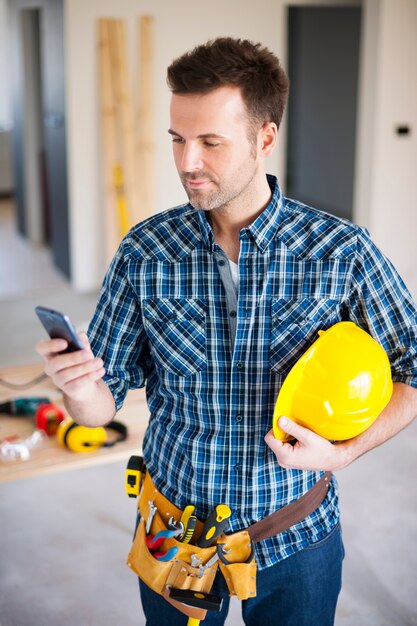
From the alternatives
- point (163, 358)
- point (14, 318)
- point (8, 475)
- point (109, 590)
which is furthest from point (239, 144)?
point (14, 318)

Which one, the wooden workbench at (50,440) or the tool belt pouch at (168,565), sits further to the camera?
the wooden workbench at (50,440)

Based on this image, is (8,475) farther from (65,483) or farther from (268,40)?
(268,40)

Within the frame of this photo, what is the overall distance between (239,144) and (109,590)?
7.55ft

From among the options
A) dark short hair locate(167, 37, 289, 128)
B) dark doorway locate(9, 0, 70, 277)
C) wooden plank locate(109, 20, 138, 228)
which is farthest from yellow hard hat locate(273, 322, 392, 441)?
dark doorway locate(9, 0, 70, 277)

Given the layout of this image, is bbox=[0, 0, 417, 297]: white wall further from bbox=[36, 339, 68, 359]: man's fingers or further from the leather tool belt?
bbox=[36, 339, 68, 359]: man's fingers

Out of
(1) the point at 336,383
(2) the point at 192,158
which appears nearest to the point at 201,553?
(1) the point at 336,383

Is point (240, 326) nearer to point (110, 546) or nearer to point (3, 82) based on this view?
point (110, 546)

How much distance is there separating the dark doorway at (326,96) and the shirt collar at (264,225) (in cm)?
783

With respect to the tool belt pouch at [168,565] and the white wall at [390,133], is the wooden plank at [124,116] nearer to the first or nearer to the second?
the white wall at [390,133]

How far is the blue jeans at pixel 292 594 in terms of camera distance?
1.73 meters

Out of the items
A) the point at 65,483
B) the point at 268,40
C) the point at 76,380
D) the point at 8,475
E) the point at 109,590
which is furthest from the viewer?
the point at 268,40

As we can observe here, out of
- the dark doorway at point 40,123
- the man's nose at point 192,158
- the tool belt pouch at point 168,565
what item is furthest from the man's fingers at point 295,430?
the dark doorway at point 40,123

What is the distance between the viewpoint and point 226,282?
172 centimetres

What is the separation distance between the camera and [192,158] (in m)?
1.57
